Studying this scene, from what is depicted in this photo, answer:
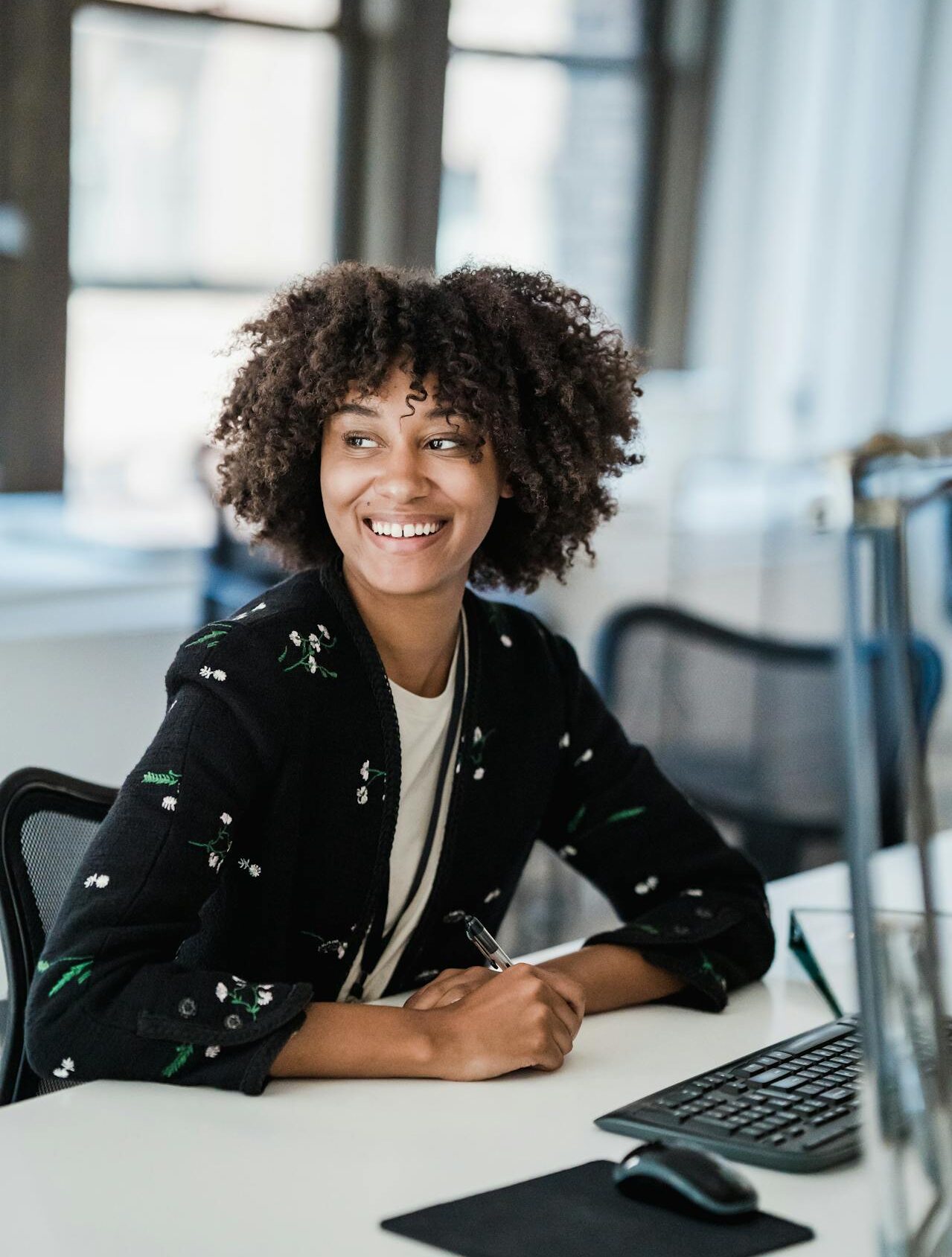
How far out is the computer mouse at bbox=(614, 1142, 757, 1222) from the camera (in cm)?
91

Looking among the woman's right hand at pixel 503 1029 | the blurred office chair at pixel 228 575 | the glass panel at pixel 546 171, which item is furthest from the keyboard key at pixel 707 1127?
the glass panel at pixel 546 171

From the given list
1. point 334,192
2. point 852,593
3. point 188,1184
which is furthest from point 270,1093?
point 334,192

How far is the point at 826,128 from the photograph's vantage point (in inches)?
191

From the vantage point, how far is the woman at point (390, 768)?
45.1 inches

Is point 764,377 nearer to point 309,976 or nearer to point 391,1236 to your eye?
point 309,976

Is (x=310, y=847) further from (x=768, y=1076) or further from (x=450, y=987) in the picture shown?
(x=768, y=1076)

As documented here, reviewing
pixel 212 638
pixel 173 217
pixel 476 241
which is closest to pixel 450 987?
pixel 212 638

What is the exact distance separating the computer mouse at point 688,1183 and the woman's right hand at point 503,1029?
0.70 ft

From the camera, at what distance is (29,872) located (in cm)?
133

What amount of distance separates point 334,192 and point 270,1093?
3144 millimetres

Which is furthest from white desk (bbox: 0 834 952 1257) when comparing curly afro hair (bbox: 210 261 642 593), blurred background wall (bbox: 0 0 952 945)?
blurred background wall (bbox: 0 0 952 945)

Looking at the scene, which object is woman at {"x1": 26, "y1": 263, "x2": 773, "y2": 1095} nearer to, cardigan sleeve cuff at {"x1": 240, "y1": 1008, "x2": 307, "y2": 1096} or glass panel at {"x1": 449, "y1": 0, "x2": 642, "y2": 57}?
cardigan sleeve cuff at {"x1": 240, "y1": 1008, "x2": 307, "y2": 1096}

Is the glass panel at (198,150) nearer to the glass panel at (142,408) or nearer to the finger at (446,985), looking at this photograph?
the glass panel at (142,408)

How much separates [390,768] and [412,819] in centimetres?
9
